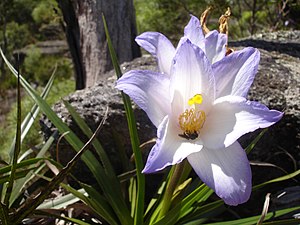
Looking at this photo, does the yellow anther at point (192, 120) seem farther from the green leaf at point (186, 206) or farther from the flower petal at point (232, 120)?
the green leaf at point (186, 206)

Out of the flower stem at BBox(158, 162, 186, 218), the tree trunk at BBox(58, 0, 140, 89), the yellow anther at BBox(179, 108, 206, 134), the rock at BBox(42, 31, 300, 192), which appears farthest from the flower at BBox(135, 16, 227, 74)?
the tree trunk at BBox(58, 0, 140, 89)

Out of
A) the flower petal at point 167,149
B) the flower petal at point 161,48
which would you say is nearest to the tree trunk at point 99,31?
the flower petal at point 161,48

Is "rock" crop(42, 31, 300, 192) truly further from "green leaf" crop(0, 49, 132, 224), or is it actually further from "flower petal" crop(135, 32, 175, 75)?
"flower petal" crop(135, 32, 175, 75)

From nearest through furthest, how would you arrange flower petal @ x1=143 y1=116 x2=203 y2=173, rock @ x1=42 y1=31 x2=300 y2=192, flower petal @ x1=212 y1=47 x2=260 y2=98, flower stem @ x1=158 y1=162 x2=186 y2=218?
flower petal @ x1=143 y1=116 x2=203 y2=173, flower petal @ x1=212 y1=47 x2=260 y2=98, flower stem @ x1=158 y1=162 x2=186 y2=218, rock @ x1=42 y1=31 x2=300 y2=192

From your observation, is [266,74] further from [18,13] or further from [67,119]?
[18,13]

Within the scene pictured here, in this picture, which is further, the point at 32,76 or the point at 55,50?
the point at 55,50

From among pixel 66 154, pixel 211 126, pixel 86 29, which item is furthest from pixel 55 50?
pixel 211 126
